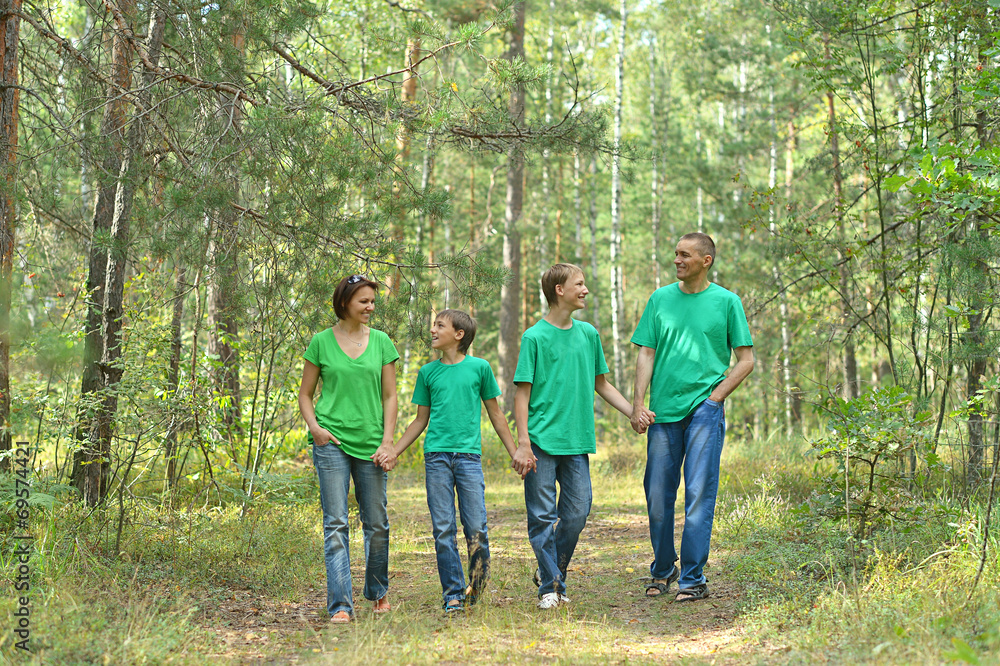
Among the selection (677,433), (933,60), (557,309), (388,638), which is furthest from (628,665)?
(933,60)

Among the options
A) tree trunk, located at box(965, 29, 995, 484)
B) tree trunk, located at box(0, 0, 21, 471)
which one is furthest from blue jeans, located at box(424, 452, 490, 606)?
tree trunk, located at box(965, 29, 995, 484)

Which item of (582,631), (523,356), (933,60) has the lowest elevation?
(582,631)

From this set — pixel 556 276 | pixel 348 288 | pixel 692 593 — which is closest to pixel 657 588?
pixel 692 593

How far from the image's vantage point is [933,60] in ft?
20.9

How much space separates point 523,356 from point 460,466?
699 mm

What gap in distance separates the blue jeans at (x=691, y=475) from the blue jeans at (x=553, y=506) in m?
0.43

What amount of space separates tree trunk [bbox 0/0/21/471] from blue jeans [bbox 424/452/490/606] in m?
2.88

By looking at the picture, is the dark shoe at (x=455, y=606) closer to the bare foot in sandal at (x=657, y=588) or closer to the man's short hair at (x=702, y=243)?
the bare foot in sandal at (x=657, y=588)

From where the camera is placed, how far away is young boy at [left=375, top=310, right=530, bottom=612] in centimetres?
445

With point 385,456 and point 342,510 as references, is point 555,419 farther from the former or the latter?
point 342,510

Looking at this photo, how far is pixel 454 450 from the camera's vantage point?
4453 mm

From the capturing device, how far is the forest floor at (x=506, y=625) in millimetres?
3756

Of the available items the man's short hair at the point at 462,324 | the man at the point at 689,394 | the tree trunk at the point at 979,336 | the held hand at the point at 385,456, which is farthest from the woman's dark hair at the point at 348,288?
the tree trunk at the point at 979,336

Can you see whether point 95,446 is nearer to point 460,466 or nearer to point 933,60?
point 460,466
